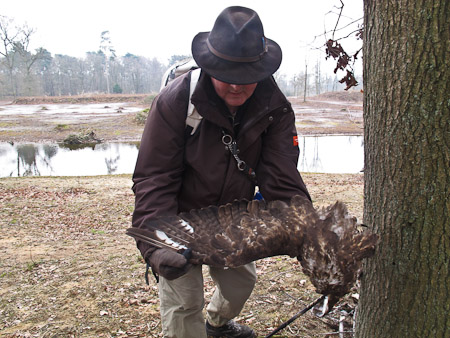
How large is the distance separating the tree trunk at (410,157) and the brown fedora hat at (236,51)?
634 mm

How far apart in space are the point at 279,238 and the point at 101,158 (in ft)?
56.6

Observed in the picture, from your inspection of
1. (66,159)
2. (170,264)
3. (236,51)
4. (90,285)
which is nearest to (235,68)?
(236,51)

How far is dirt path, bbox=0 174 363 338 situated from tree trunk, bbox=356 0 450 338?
122cm

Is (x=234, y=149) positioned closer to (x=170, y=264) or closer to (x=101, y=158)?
(x=170, y=264)

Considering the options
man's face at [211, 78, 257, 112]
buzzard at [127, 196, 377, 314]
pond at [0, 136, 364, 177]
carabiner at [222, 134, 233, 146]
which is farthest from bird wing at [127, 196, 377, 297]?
pond at [0, 136, 364, 177]

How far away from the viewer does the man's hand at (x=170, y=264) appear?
2137mm

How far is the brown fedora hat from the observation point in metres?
2.20

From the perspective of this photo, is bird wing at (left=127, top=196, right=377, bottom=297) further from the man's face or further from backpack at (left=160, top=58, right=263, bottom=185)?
the man's face

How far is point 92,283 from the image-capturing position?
4410mm

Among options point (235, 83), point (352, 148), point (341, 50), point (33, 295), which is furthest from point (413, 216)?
point (352, 148)

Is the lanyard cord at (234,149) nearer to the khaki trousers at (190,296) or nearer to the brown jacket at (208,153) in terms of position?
the brown jacket at (208,153)

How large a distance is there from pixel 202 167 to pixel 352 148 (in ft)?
63.9

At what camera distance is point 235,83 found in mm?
2160

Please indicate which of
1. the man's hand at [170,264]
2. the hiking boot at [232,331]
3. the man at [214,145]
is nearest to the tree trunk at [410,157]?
the man at [214,145]
